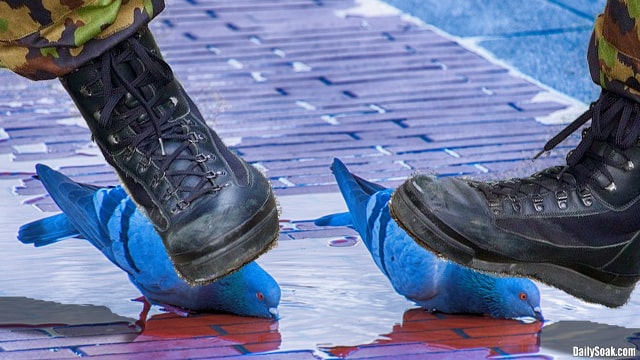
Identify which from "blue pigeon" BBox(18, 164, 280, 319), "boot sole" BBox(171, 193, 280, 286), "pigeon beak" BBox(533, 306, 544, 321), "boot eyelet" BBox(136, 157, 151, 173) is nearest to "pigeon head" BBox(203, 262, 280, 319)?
"blue pigeon" BBox(18, 164, 280, 319)

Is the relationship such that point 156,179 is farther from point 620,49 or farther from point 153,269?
point 620,49

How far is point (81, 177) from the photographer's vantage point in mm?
4004

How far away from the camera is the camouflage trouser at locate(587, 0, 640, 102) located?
2.65m

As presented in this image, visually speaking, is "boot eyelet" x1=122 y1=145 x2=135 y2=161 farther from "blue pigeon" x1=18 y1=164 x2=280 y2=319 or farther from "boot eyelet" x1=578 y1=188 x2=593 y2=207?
"boot eyelet" x1=578 y1=188 x2=593 y2=207

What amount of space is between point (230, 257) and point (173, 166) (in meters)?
0.25

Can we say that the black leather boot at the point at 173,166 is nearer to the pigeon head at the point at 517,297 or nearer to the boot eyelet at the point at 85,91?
the boot eyelet at the point at 85,91

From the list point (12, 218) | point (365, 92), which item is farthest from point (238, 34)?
point (12, 218)

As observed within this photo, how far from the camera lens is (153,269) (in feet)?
9.39

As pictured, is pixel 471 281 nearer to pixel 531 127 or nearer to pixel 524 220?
pixel 524 220

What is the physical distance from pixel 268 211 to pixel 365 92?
2.33m

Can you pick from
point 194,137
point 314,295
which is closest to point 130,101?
point 194,137

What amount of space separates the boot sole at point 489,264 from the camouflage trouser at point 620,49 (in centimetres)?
41

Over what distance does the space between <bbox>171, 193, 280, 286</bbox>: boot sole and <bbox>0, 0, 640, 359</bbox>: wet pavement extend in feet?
0.60

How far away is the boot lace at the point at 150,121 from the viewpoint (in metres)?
2.70
